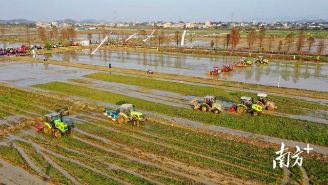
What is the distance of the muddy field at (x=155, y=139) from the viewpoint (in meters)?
10.4

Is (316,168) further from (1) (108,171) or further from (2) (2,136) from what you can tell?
(2) (2,136)

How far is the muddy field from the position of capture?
1038 centimetres

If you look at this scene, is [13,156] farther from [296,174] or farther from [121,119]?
[296,174]

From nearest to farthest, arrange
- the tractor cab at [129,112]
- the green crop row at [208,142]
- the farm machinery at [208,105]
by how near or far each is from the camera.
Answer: the green crop row at [208,142] < the tractor cab at [129,112] < the farm machinery at [208,105]

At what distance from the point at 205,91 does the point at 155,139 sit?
10675mm

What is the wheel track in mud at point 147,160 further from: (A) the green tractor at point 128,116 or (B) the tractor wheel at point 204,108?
(B) the tractor wheel at point 204,108

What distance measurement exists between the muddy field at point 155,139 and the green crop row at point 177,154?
43 mm

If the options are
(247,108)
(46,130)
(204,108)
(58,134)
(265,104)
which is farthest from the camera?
(265,104)

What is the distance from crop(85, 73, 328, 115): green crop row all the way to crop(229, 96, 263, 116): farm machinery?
2.48 meters

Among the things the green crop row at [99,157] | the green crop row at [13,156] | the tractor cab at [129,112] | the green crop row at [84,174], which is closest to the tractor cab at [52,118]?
the green crop row at [99,157]

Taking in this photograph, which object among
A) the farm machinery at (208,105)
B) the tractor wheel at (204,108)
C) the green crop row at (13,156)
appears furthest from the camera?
the tractor wheel at (204,108)

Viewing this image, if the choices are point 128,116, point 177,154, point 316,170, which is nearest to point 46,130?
point 128,116

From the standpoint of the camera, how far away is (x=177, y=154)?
1184cm

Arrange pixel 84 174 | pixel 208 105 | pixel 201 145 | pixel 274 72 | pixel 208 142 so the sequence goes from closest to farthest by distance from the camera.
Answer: pixel 84 174, pixel 201 145, pixel 208 142, pixel 208 105, pixel 274 72
